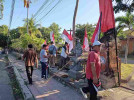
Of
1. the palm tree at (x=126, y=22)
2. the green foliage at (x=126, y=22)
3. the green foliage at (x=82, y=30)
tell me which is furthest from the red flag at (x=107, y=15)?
the green foliage at (x=82, y=30)

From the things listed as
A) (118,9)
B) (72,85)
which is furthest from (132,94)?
(118,9)

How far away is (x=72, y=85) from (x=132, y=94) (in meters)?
2.00

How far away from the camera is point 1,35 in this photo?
4569cm

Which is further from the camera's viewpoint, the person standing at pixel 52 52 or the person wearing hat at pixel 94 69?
the person standing at pixel 52 52

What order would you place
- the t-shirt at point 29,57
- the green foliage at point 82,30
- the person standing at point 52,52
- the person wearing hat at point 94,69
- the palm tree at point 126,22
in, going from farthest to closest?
1. the green foliage at point 82,30
2. the palm tree at point 126,22
3. the person standing at point 52,52
4. the t-shirt at point 29,57
5. the person wearing hat at point 94,69

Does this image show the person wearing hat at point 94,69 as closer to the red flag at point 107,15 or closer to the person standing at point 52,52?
the red flag at point 107,15

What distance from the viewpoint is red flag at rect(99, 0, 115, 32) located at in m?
4.29

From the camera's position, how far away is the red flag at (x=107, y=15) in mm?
4293

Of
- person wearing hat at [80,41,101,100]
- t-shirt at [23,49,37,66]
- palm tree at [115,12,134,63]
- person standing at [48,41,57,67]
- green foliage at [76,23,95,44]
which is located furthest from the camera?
green foliage at [76,23,95,44]

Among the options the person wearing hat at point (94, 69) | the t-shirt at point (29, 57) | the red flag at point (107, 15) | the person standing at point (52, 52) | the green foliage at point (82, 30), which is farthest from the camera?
the green foliage at point (82, 30)

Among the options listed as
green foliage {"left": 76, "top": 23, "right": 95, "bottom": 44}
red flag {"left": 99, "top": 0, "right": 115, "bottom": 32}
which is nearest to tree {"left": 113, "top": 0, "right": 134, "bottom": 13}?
red flag {"left": 99, "top": 0, "right": 115, "bottom": 32}

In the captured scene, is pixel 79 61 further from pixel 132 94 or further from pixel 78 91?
pixel 132 94

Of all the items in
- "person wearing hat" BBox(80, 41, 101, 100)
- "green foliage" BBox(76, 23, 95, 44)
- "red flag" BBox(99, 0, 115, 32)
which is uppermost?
"green foliage" BBox(76, 23, 95, 44)

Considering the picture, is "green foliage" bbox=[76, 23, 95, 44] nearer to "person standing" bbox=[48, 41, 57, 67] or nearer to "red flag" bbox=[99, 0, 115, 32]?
"person standing" bbox=[48, 41, 57, 67]
